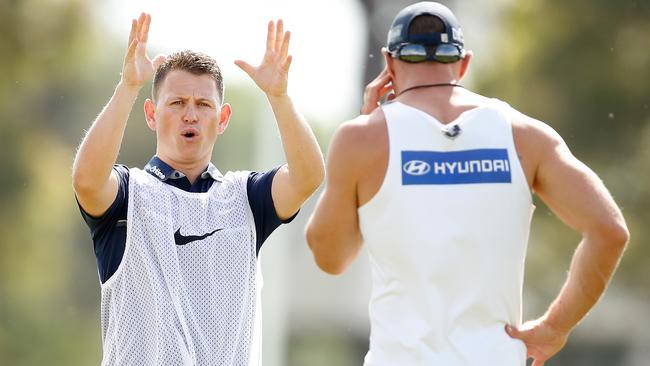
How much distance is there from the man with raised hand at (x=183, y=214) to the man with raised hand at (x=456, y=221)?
3.53 feet

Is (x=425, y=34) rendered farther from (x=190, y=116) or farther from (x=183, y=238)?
(x=183, y=238)

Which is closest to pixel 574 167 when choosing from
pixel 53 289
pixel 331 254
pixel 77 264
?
pixel 331 254

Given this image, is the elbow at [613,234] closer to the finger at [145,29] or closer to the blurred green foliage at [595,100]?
the finger at [145,29]

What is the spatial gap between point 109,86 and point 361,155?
3888cm

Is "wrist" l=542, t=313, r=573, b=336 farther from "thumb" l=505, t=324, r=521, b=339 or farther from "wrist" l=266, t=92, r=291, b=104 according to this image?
"wrist" l=266, t=92, r=291, b=104

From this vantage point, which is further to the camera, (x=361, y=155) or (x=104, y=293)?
(x=104, y=293)

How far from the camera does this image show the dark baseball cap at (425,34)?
21.4ft

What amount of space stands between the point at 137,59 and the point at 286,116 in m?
0.75

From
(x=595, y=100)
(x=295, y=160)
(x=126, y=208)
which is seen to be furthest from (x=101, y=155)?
(x=595, y=100)

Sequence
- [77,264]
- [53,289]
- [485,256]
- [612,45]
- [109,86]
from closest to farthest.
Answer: [485,256]
[612,45]
[53,289]
[77,264]
[109,86]

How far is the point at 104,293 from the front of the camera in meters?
7.39

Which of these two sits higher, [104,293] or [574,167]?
[574,167]

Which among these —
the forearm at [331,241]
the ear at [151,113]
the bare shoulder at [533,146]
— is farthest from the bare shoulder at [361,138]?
the ear at [151,113]

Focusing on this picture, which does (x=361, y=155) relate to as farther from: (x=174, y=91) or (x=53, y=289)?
(x=53, y=289)
